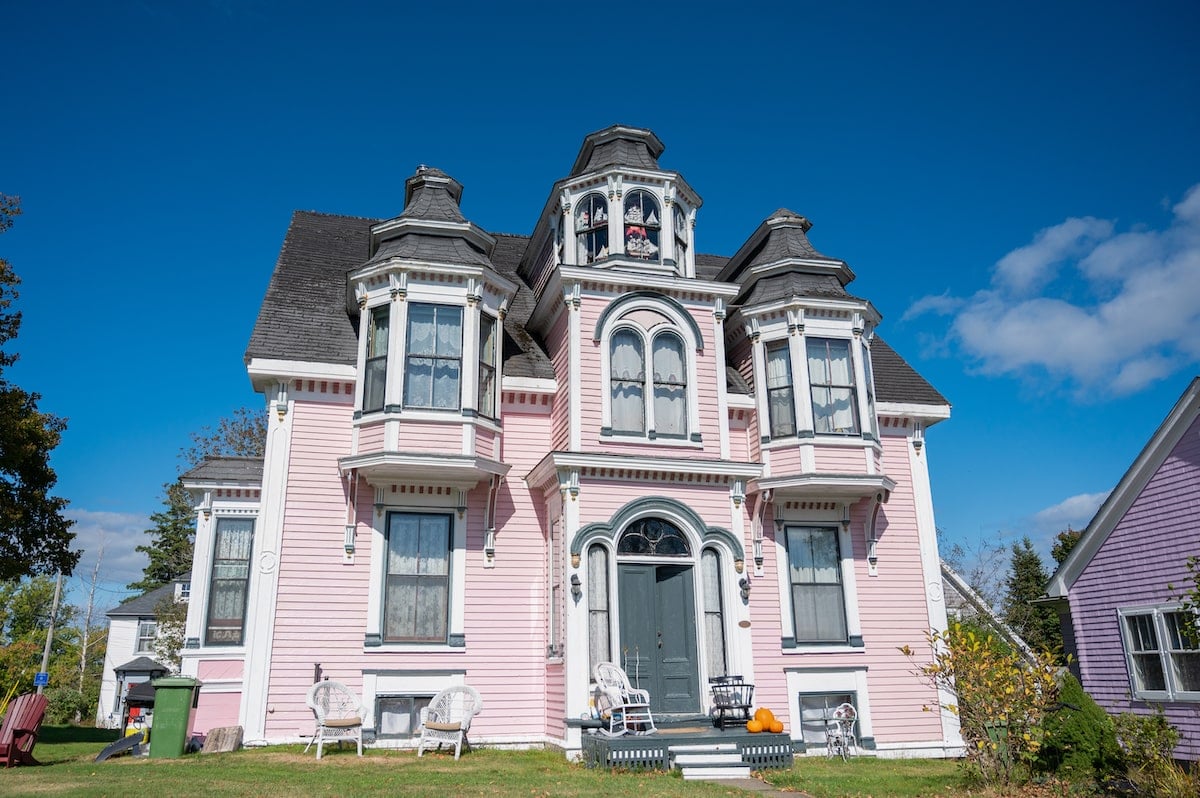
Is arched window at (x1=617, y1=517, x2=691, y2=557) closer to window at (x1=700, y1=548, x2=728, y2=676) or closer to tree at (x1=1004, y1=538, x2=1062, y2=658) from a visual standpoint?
window at (x1=700, y1=548, x2=728, y2=676)

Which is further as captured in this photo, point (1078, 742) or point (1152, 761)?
point (1078, 742)

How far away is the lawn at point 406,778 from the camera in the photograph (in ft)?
30.0

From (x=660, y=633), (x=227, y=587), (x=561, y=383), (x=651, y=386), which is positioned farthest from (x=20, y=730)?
(x=651, y=386)

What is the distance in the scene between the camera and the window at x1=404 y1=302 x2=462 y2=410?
14711mm

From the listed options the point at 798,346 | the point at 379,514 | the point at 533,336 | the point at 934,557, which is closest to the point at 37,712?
the point at 379,514

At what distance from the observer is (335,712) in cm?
1334

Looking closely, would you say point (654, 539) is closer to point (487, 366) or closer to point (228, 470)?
point (487, 366)

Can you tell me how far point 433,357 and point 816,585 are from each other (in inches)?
327

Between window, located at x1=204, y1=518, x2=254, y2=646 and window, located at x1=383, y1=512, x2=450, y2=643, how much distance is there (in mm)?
3780

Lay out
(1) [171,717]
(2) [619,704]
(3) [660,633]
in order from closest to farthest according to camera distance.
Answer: (2) [619,704] < (1) [171,717] < (3) [660,633]

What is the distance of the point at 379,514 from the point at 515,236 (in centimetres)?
985

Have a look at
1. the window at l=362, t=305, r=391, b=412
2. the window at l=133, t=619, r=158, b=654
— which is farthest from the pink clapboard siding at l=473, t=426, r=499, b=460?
the window at l=133, t=619, r=158, b=654

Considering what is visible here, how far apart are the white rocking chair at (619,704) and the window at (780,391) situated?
580cm

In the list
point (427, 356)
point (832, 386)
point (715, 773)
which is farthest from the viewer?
point (832, 386)
